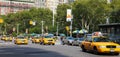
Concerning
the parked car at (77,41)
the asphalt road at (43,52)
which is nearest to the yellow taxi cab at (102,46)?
the asphalt road at (43,52)

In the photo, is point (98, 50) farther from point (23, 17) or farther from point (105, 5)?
point (23, 17)

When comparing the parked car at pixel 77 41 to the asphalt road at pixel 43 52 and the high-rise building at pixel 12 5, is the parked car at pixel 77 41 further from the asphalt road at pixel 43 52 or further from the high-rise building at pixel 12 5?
Answer: the high-rise building at pixel 12 5

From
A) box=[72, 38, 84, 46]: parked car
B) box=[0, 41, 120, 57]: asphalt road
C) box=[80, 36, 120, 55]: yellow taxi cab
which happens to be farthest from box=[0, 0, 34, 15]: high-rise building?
box=[80, 36, 120, 55]: yellow taxi cab

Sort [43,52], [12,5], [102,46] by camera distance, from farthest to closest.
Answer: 1. [12,5]
2. [43,52]
3. [102,46]

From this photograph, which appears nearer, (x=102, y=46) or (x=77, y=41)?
(x=102, y=46)

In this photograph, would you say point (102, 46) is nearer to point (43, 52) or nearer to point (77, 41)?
point (43, 52)

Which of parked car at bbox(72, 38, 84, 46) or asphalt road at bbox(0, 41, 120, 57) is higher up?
asphalt road at bbox(0, 41, 120, 57)

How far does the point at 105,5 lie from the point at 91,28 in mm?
11096

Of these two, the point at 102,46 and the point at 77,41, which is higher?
the point at 102,46

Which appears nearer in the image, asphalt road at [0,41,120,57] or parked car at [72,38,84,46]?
asphalt road at [0,41,120,57]

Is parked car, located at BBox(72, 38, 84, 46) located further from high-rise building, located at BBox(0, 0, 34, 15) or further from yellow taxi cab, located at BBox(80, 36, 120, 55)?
high-rise building, located at BBox(0, 0, 34, 15)

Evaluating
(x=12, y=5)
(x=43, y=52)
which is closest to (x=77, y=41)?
(x=43, y=52)

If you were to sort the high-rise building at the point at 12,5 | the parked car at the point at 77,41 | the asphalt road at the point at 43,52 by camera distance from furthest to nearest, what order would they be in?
1. the high-rise building at the point at 12,5
2. the parked car at the point at 77,41
3. the asphalt road at the point at 43,52

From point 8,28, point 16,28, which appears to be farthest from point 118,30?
point 8,28
